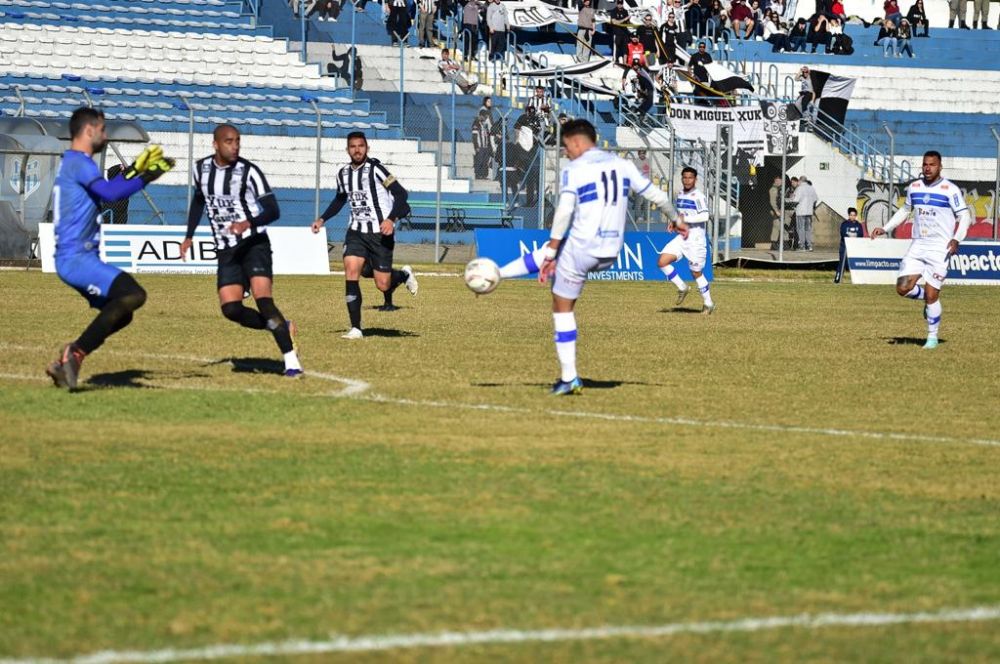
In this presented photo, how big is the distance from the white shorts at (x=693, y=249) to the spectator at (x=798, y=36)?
31.9 metres

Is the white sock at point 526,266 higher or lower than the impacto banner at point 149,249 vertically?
higher

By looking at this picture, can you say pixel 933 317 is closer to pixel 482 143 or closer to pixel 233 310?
pixel 233 310

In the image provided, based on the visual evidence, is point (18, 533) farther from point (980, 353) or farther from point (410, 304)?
point (410, 304)

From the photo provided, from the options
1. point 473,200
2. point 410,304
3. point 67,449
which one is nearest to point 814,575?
point 67,449

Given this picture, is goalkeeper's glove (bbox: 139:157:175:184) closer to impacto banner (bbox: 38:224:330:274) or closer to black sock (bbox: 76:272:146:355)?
black sock (bbox: 76:272:146:355)

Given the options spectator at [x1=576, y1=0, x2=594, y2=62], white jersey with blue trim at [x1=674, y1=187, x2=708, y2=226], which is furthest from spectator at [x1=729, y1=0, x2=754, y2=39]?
white jersey with blue trim at [x1=674, y1=187, x2=708, y2=226]

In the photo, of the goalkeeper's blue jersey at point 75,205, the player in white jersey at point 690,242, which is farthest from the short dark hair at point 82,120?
the player in white jersey at point 690,242

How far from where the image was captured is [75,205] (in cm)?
1238

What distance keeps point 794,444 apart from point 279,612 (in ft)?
17.7

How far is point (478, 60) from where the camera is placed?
48.1 metres

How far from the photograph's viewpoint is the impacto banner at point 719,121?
151ft

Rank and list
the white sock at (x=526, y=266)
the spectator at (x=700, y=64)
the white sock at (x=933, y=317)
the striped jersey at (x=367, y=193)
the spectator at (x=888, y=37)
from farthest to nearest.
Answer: the spectator at (x=888, y=37)
the spectator at (x=700, y=64)
the striped jersey at (x=367, y=193)
the white sock at (x=933, y=317)
the white sock at (x=526, y=266)

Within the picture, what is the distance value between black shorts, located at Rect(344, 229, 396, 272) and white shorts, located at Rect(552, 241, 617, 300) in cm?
667

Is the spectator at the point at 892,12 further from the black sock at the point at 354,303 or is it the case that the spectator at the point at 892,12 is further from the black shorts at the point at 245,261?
the black shorts at the point at 245,261
